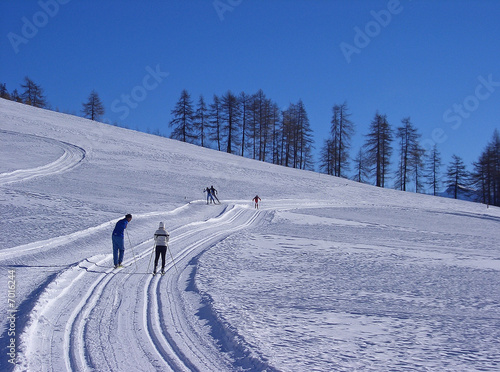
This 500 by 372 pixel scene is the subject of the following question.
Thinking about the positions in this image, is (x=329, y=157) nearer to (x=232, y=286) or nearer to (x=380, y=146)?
(x=380, y=146)

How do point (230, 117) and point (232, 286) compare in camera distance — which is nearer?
point (232, 286)

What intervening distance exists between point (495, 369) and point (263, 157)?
179ft

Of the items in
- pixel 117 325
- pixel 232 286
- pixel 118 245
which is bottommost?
pixel 117 325

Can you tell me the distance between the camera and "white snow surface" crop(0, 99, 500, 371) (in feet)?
19.1

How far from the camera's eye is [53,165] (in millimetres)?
29078

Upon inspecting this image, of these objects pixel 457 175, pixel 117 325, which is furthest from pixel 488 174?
pixel 117 325

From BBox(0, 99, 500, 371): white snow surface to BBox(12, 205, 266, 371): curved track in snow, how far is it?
0.03 m

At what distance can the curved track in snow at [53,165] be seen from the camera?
23.8 meters

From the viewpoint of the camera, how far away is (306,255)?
46.1 feet

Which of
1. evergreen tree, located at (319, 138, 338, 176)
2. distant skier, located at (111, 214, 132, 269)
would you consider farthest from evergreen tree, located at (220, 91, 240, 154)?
distant skier, located at (111, 214, 132, 269)

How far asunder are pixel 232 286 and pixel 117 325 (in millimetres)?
3441

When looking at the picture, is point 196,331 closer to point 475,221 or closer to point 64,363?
point 64,363

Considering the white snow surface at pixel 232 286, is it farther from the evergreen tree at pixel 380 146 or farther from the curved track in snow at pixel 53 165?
the evergreen tree at pixel 380 146

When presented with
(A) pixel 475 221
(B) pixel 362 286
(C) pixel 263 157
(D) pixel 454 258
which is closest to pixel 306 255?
(B) pixel 362 286
